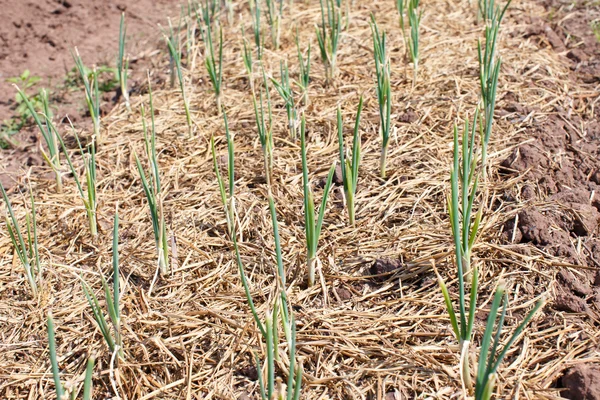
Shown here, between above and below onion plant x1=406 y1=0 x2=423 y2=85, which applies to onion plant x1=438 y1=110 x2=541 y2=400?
below

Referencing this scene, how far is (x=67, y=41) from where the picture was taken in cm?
367

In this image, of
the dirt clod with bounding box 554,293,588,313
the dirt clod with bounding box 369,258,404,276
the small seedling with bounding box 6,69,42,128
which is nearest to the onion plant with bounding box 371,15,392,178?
the dirt clod with bounding box 369,258,404,276

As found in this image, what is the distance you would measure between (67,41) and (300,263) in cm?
228

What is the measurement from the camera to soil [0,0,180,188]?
3266 millimetres

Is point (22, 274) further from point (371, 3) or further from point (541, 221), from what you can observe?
point (371, 3)

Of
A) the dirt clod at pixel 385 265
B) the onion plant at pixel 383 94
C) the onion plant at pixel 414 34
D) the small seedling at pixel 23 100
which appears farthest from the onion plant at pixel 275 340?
the small seedling at pixel 23 100

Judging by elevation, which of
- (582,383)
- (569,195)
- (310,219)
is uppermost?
(310,219)

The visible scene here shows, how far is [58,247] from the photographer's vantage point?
2271mm

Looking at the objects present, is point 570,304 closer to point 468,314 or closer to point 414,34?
Result: point 468,314

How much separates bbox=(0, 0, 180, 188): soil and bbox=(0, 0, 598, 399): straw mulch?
414mm

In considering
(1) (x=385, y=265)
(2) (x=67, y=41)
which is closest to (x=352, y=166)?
(1) (x=385, y=265)

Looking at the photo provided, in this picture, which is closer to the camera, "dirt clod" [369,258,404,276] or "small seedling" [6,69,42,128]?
"dirt clod" [369,258,404,276]

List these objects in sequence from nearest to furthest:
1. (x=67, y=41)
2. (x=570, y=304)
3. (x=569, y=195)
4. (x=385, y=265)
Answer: (x=570, y=304) → (x=385, y=265) → (x=569, y=195) → (x=67, y=41)

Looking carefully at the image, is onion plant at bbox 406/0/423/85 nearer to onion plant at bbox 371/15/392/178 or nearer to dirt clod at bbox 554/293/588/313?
onion plant at bbox 371/15/392/178
